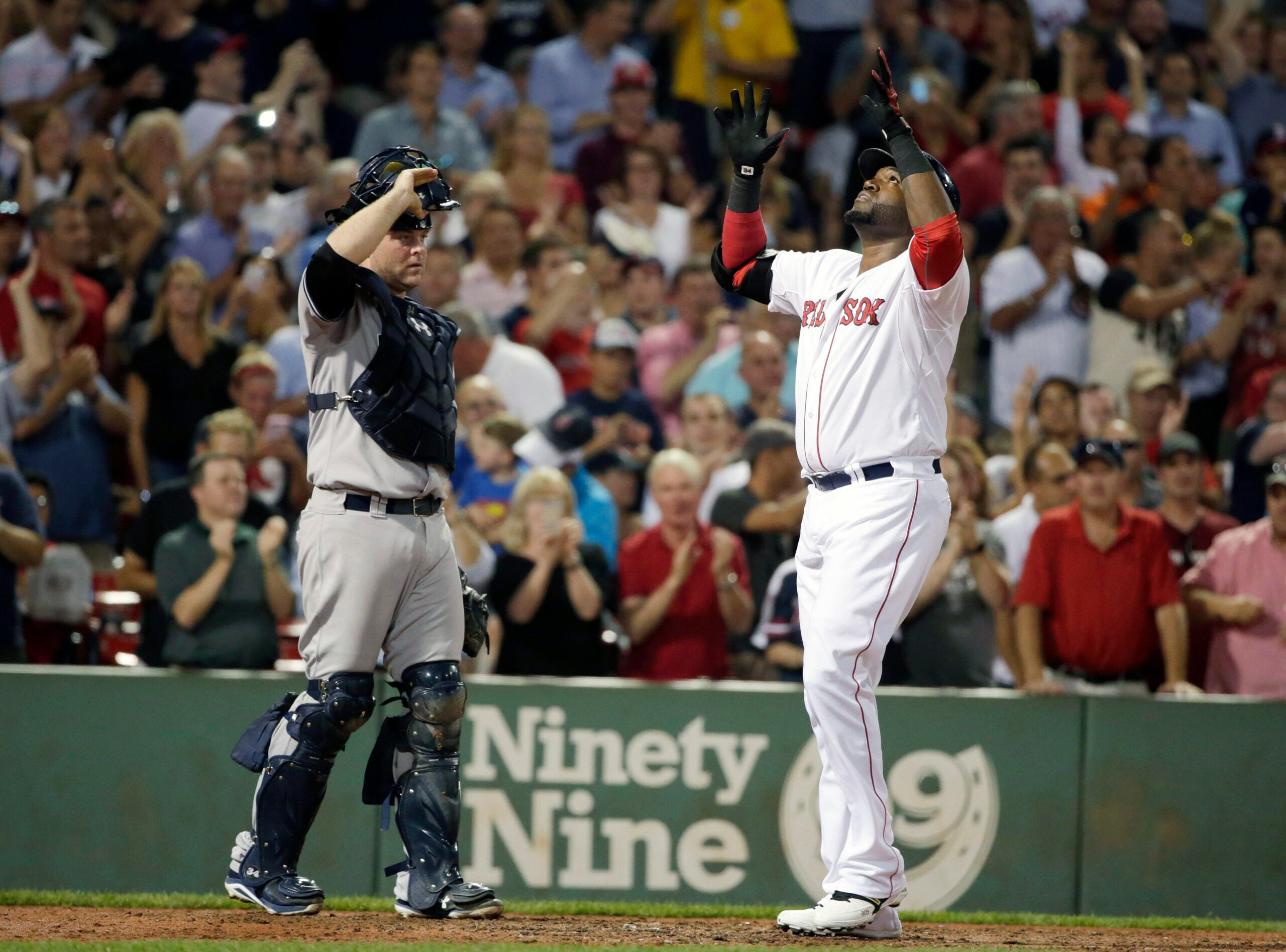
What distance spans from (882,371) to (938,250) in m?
0.40

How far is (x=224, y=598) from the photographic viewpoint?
7.21 m

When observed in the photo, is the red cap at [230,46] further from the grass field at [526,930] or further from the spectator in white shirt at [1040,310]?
the grass field at [526,930]

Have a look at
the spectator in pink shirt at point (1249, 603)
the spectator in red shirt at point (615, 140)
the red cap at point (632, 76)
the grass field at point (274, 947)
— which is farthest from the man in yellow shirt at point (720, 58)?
the grass field at point (274, 947)

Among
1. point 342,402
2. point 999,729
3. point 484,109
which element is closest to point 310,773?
point 342,402

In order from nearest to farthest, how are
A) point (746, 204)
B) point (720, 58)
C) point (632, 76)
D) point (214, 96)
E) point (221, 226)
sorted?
1. point (746, 204)
2. point (221, 226)
3. point (214, 96)
4. point (632, 76)
5. point (720, 58)

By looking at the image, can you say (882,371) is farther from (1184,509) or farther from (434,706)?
(1184,509)

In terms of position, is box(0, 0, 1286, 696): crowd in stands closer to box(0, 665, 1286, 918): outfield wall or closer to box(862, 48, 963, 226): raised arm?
box(0, 665, 1286, 918): outfield wall

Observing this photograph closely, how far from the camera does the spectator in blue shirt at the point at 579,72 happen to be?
12.4 m

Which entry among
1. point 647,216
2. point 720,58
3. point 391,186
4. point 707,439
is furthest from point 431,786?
point 720,58

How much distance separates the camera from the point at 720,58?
1260cm

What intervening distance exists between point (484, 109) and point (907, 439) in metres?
8.02

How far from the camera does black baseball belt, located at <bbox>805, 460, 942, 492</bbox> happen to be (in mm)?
4840

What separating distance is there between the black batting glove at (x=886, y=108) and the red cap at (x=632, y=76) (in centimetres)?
704

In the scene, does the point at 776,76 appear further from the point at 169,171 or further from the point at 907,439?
the point at 907,439
